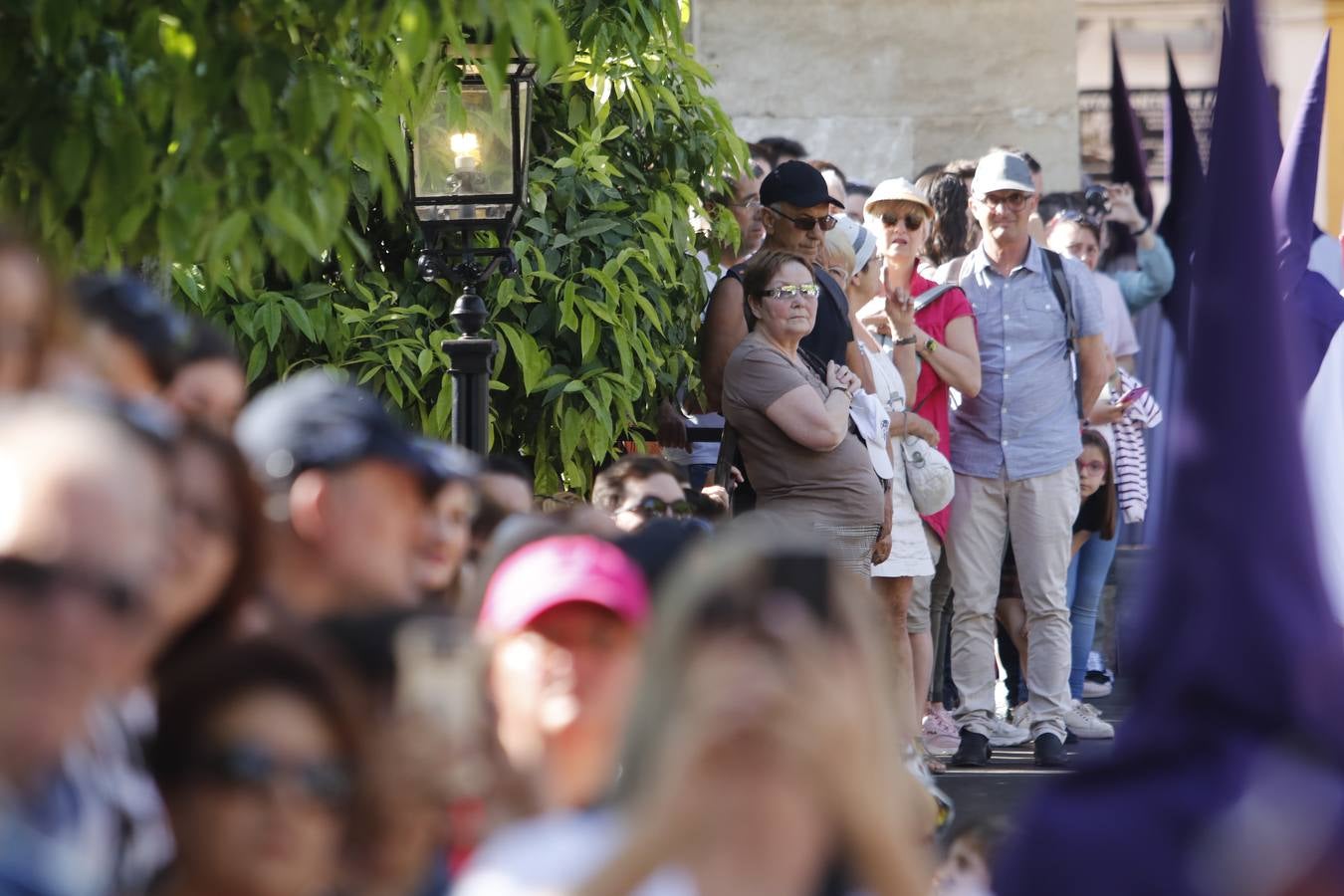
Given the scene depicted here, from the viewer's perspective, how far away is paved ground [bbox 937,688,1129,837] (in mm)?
7168

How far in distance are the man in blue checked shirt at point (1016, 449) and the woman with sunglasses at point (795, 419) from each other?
1.13 meters

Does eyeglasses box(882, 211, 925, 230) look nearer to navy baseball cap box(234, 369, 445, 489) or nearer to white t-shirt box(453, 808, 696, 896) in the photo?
navy baseball cap box(234, 369, 445, 489)

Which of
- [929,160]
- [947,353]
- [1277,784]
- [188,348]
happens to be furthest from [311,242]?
[929,160]

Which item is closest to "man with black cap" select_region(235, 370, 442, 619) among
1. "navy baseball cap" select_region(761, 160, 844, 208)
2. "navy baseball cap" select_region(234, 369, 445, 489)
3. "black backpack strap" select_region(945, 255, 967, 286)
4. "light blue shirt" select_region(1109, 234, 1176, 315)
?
"navy baseball cap" select_region(234, 369, 445, 489)

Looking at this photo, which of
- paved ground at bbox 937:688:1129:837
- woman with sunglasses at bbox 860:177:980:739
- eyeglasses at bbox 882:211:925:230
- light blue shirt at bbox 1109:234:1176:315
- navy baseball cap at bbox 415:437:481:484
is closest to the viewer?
navy baseball cap at bbox 415:437:481:484

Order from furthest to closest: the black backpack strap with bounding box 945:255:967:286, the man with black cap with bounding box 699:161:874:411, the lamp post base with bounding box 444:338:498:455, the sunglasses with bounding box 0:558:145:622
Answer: the black backpack strap with bounding box 945:255:967:286 < the man with black cap with bounding box 699:161:874:411 < the lamp post base with bounding box 444:338:498:455 < the sunglasses with bounding box 0:558:145:622

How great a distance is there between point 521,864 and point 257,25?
83.6 inches

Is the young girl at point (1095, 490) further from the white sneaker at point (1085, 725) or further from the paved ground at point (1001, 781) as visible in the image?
the paved ground at point (1001, 781)

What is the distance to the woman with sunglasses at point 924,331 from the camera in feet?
27.3

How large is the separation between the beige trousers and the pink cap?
5.57m

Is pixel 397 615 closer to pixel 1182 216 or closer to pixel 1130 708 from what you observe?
pixel 1130 708

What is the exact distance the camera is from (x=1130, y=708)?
2.48 m

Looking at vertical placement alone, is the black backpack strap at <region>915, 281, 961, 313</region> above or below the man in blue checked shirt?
above

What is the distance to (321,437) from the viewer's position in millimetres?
3385
